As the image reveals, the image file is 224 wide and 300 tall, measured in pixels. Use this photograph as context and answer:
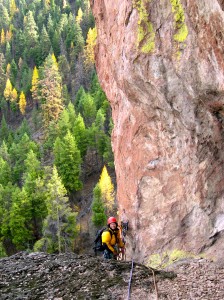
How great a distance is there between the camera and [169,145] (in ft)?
43.1

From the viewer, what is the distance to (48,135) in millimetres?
56531

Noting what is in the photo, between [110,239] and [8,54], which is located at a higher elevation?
[8,54]

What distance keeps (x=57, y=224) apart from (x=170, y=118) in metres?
23.8

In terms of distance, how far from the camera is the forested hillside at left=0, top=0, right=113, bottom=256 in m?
39.3

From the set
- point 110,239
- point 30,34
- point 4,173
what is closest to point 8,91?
point 30,34

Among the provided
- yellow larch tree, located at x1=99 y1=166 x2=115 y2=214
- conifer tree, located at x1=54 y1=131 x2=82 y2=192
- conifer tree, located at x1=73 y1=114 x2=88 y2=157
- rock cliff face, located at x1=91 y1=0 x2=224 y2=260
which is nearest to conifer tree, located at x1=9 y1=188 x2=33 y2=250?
conifer tree, located at x1=54 y1=131 x2=82 y2=192

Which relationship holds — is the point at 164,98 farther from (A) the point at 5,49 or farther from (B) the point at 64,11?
(B) the point at 64,11

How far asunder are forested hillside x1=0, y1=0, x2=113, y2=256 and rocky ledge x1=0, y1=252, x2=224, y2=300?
73.1 ft

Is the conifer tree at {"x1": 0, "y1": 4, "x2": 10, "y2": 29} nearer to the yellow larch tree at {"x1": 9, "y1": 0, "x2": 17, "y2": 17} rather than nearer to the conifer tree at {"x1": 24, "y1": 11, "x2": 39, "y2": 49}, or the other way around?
the yellow larch tree at {"x1": 9, "y1": 0, "x2": 17, "y2": 17}

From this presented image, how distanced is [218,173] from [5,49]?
111 meters

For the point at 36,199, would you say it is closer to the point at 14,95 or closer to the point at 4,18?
the point at 14,95

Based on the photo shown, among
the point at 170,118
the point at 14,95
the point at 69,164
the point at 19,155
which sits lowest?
the point at 170,118

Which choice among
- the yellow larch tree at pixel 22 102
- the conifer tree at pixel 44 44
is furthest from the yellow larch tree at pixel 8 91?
the conifer tree at pixel 44 44

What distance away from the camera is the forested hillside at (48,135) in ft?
129
